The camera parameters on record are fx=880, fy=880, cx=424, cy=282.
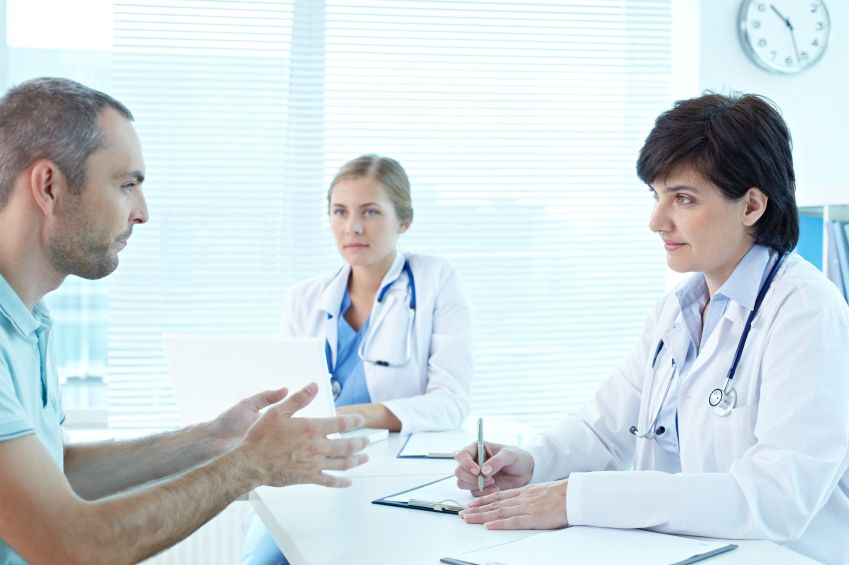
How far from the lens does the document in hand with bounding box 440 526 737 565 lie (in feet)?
3.89

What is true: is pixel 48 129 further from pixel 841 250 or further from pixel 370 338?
pixel 841 250

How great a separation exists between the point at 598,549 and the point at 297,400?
1.72ft

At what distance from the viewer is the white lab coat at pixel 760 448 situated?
1.32 m

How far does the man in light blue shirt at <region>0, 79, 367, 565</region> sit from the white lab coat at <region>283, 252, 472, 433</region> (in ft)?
3.71

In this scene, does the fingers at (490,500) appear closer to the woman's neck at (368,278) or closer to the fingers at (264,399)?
the fingers at (264,399)

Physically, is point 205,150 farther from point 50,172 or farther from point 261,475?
point 261,475

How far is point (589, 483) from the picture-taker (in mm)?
1366

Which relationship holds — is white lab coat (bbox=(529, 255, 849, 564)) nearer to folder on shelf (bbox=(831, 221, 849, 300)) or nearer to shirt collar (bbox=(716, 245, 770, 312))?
shirt collar (bbox=(716, 245, 770, 312))

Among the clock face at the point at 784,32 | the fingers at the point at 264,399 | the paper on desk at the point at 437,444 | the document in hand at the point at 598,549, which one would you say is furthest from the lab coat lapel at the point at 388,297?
the clock face at the point at 784,32

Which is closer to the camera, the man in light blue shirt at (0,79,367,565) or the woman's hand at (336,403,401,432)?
the man in light blue shirt at (0,79,367,565)

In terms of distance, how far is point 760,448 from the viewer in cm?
139

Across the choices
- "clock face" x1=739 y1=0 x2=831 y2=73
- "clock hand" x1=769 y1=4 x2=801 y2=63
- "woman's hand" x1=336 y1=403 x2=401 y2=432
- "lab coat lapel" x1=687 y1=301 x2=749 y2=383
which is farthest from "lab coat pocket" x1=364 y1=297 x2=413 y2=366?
"clock hand" x1=769 y1=4 x2=801 y2=63

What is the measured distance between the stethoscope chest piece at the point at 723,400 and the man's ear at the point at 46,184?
1.16 meters

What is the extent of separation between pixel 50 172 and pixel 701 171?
1138 millimetres
